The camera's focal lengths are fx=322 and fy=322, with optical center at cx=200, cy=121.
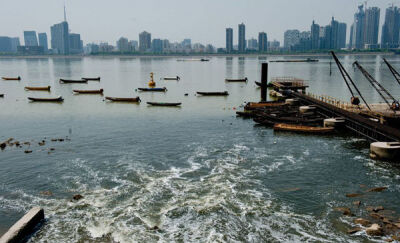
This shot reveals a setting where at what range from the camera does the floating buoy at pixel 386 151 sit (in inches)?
1535

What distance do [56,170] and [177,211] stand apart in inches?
728

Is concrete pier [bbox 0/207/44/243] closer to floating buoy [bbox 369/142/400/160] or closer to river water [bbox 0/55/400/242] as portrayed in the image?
river water [bbox 0/55/400/242]

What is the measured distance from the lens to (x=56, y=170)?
128ft

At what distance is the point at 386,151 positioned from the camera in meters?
39.2

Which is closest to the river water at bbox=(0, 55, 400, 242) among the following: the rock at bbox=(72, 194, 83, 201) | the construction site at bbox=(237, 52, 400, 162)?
the rock at bbox=(72, 194, 83, 201)

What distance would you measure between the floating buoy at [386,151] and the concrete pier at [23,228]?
38.0 m

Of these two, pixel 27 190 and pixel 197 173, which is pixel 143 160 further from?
pixel 27 190

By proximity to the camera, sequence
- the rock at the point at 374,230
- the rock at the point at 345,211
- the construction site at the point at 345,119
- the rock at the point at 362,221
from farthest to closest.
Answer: the construction site at the point at 345,119
the rock at the point at 345,211
the rock at the point at 362,221
the rock at the point at 374,230

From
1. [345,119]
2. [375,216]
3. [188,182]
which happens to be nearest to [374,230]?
[375,216]

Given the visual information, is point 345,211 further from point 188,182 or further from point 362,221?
point 188,182

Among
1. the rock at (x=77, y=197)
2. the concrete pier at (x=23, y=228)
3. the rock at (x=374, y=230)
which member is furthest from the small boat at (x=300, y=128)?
the concrete pier at (x=23, y=228)

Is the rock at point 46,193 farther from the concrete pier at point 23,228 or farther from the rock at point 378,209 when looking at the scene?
the rock at point 378,209

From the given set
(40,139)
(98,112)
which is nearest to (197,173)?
(40,139)

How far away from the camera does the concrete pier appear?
23.8 m
